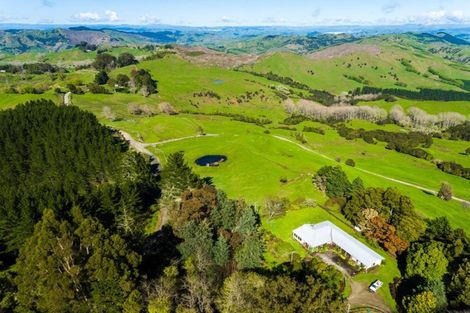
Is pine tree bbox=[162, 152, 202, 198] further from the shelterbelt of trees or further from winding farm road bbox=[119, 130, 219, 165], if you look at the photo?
winding farm road bbox=[119, 130, 219, 165]

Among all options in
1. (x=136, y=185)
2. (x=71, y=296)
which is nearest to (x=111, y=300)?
(x=71, y=296)

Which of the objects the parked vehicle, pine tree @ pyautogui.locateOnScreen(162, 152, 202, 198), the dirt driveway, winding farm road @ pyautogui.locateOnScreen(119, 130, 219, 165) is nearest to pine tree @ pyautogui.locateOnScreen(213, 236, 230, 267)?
the dirt driveway

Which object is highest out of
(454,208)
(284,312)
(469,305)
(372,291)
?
(284,312)

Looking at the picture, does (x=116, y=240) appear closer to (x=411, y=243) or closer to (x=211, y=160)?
(x=411, y=243)

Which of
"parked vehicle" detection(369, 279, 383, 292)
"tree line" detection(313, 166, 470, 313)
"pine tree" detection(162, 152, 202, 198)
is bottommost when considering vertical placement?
"parked vehicle" detection(369, 279, 383, 292)

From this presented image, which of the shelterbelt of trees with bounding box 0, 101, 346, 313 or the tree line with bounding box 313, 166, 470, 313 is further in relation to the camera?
the tree line with bounding box 313, 166, 470, 313

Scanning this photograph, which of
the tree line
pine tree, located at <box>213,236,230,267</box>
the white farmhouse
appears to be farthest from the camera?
the white farmhouse

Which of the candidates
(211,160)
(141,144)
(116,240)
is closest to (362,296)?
(116,240)

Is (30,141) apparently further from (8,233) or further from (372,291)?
(372,291)
